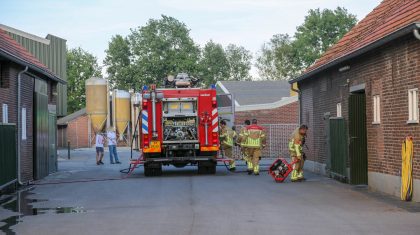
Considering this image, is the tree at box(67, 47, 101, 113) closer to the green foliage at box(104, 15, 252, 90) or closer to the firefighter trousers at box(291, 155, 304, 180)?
the green foliage at box(104, 15, 252, 90)

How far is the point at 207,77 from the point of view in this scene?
3767 inches

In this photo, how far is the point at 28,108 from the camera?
21609mm

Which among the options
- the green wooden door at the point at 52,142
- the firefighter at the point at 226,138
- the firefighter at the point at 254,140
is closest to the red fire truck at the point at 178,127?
the firefighter at the point at 254,140

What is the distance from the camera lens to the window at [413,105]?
13.7 m

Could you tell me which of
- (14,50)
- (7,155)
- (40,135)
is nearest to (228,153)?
(40,135)

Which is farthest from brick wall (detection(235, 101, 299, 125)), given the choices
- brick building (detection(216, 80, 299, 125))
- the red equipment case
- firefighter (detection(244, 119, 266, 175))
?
the red equipment case

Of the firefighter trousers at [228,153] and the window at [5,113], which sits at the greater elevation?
the window at [5,113]

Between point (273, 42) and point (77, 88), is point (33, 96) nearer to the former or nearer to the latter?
point (77, 88)

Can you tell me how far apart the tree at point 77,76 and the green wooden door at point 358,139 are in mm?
70725

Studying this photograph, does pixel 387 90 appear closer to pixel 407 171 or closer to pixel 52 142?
pixel 407 171

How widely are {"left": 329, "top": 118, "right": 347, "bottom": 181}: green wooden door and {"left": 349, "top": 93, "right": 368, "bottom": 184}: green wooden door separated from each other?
533 mm

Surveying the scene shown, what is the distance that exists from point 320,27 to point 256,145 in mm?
57507

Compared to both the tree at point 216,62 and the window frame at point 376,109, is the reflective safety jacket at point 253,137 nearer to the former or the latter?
the window frame at point 376,109

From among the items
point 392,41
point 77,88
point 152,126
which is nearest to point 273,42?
point 77,88
